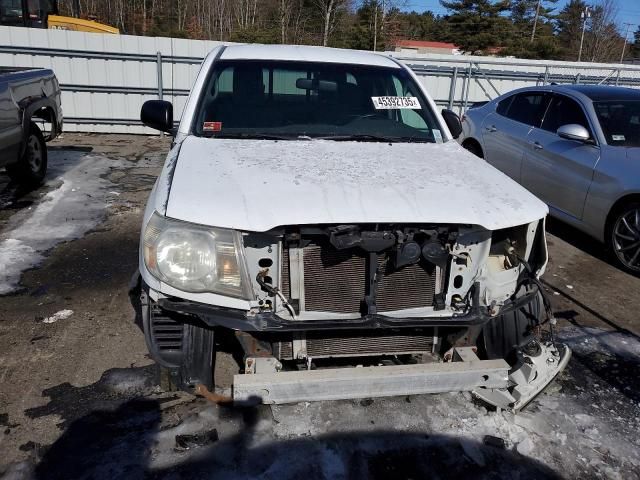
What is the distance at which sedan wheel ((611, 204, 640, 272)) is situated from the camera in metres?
4.86

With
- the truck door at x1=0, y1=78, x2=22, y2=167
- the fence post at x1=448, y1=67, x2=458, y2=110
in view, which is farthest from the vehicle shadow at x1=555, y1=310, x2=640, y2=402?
the fence post at x1=448, y1=67, x2=458, y2=110

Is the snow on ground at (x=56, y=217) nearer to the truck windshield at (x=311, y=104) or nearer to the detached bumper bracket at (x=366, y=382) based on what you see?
the truck windshield at (x=311, y=104)

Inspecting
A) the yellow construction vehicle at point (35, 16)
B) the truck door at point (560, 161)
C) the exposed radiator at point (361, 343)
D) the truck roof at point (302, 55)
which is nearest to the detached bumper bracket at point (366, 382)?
the exposed radiator at point (361, 343)

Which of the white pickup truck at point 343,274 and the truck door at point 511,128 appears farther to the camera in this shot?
the truck door at point 511,128

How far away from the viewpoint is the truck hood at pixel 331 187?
2242 millimetres

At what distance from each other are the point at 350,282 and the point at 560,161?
13.9 feet

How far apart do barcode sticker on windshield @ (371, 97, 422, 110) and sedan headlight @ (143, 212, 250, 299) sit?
6.08 feet

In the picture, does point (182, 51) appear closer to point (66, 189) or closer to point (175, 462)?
point (66, 189)

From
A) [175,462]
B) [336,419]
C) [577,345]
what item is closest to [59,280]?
[175,462]

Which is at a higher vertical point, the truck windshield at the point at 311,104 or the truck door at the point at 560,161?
the truck windshield at the point at 311,104

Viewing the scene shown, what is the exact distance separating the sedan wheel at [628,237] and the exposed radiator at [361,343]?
3.30m

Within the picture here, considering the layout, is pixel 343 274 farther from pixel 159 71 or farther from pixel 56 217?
pixel 159 71

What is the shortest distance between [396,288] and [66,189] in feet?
19.5

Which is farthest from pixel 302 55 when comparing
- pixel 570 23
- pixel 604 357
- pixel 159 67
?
pixel 570 23
